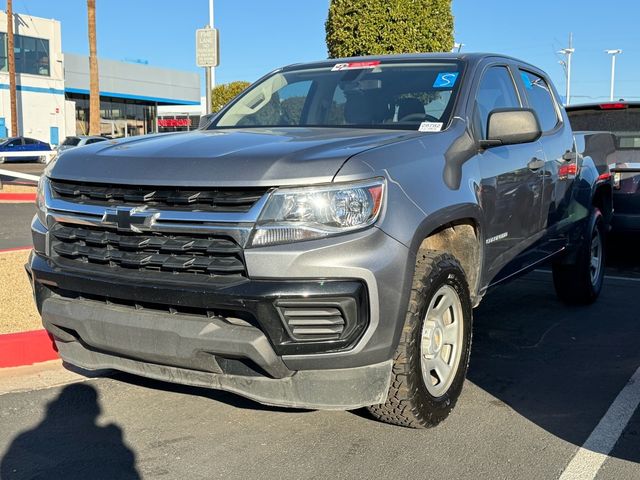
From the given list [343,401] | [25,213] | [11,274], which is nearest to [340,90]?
[343,401]

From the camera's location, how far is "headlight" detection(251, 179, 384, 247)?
3021 mm

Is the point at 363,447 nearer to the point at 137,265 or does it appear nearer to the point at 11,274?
the point at 137,265

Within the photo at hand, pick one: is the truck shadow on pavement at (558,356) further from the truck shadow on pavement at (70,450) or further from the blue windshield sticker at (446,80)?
the truck shadow on pavement at (70,450)

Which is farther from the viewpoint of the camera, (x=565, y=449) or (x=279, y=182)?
(x=565, y=449)

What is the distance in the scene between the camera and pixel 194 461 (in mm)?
3379

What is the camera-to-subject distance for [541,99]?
5.59 meters

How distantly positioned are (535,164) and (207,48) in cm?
611

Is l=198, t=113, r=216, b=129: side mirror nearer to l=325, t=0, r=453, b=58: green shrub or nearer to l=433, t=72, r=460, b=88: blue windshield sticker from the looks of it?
l=433, t=72, r=460, b=88: blue windshield sticker

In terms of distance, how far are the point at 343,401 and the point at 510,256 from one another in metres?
1.92

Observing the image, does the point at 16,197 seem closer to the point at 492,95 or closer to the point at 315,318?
the point at 492,95

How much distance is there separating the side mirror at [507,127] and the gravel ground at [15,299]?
3.39 m

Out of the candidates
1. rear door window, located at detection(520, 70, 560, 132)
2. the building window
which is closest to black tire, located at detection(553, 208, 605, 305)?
rear door window, located at detection(520, 70, 560, 132)

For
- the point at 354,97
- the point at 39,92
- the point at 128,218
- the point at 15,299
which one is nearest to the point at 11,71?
the point at 39,92

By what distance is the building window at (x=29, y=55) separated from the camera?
4109cm
